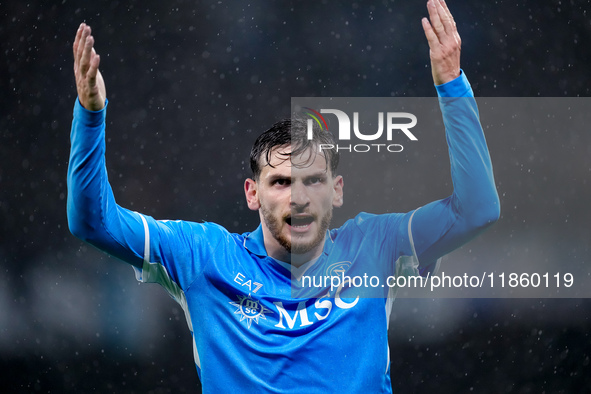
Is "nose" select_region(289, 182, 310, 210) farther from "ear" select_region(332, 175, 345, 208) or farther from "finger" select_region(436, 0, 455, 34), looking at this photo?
"finger" select_region(436, 0, 455, 34)

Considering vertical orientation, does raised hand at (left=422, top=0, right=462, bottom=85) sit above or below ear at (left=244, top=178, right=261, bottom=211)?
above

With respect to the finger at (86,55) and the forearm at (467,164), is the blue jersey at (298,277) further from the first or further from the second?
the finger at (86,55)

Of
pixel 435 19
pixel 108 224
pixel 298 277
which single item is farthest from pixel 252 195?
pixel 435 19

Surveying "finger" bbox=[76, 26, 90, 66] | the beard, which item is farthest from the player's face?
"finger" bbox=[76, 26, 90, 66]

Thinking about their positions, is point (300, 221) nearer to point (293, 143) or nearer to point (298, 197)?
point (298, 197)

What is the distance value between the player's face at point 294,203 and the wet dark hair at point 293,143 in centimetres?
2

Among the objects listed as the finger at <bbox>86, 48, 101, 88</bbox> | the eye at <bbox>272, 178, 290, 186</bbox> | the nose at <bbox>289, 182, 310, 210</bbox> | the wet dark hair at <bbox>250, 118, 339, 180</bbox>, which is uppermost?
the finger at <bbox>86, 48, 101, 88</bbox>

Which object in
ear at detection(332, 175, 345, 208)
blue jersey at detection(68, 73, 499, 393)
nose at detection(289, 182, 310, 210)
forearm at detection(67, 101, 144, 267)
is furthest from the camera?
ear at detection(332, 175, 345, 208)

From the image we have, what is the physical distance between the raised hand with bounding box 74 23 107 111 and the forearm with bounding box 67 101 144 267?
0.11 feet

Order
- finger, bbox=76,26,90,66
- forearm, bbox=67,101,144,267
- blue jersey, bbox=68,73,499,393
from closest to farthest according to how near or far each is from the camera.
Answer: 1. finger, bbox=76,26,90,66
2. forearm, bbox=67,101,144,267
3. blue jersey, bbox=68,73,499,393

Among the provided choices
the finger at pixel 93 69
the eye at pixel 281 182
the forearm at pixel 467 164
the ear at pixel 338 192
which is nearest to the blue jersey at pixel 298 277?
the forearm at pixel 467 164

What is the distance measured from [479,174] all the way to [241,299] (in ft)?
3.19

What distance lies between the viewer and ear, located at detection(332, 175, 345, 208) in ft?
8.05

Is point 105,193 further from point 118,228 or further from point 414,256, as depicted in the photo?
point 414,256
